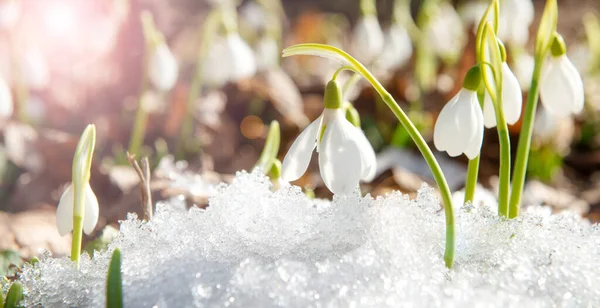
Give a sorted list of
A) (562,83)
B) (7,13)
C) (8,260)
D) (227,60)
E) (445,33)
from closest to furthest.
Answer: (562,83)
(8,260)
(7,13)
(227,60)
(445,33)

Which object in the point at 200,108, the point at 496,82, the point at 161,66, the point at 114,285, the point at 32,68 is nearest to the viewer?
the point at 114,285

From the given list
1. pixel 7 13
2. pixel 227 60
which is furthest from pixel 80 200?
pixel 7 13

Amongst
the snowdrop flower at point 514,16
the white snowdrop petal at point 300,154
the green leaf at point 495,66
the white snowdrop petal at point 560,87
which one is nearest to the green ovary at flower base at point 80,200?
the white snowdrop petal at point 300,154

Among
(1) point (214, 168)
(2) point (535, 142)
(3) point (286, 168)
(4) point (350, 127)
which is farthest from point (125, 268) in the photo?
(2) point (535, 142)

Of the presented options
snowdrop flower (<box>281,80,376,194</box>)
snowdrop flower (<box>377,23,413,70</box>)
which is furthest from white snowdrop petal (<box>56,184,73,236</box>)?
snowdrop flower (<box>377,23,413,70</box>)

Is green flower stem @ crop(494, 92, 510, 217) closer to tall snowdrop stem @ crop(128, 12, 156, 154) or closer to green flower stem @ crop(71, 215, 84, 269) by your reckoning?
green flower stem @ crop(71, 215, 84, 269)

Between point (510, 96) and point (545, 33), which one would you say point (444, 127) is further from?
point (545, 33)
